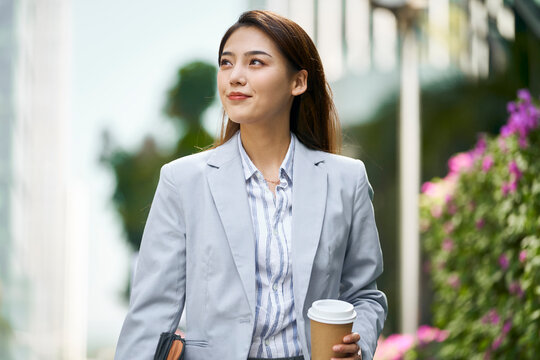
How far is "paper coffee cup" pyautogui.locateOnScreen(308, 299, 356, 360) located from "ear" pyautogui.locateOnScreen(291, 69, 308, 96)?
0.56 metres

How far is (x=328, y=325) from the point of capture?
126cm

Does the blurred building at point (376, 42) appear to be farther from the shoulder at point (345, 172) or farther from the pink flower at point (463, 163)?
the shoulder at point (345, 172)

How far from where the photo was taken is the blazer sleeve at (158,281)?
1353 mm

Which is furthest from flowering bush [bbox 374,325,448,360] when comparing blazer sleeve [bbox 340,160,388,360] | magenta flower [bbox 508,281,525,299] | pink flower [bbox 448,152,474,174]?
blazer sleeve [bbox 340,160,388,360]

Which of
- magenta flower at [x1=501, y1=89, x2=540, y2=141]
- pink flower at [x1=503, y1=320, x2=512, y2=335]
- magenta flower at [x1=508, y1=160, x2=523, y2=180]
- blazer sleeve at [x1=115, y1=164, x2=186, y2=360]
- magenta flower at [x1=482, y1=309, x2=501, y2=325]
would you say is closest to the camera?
blazer sleeve at [x1=115, y1=164, x2=186, y2=360]

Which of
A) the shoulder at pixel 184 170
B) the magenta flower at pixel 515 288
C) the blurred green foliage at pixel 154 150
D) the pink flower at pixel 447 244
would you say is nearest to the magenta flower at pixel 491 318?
the magenta flower at pixel 515 288

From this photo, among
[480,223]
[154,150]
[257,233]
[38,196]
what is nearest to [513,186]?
[480,223]

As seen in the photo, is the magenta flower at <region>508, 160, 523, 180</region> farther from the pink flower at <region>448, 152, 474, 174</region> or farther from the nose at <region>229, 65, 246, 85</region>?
the nose at <region>229, 65, 246, 85</region>

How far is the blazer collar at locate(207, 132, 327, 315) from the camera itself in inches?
54.2

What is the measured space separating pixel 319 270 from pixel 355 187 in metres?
0.25

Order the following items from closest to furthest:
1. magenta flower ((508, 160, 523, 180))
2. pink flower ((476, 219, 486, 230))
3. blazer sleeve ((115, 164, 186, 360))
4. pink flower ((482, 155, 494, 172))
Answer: blazer sleeve ((115, 164, 186, 360)) → magenta flower ((508, 160, 523, 180)) → pink flower ((482, 155, 494, 172)) → pink flower ((476, 219, 486, 230))

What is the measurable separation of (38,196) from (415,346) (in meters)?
3.59

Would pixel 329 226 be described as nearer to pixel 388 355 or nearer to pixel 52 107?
pixel 388 355

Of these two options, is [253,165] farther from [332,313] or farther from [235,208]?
[332,313]
